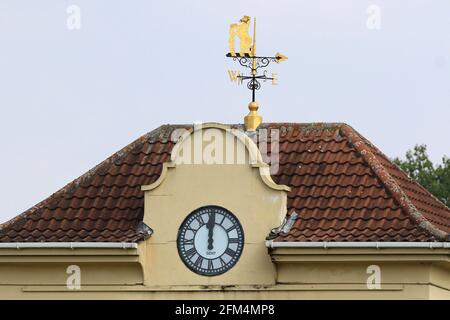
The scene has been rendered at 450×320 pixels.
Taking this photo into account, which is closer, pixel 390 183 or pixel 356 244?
pixel 356 244

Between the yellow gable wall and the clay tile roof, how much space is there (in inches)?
18.1

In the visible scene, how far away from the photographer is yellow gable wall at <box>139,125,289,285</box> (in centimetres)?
4825

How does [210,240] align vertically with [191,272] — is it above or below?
above

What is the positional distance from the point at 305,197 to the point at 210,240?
2148mm

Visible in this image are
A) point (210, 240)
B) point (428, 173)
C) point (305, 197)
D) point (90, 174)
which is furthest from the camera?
point (428, 173)

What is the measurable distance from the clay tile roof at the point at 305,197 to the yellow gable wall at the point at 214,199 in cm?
46

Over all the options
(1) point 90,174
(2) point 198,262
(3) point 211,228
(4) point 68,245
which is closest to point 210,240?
(3) point 211,228

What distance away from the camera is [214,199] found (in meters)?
48.5

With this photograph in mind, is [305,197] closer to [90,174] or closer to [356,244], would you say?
[356,244]

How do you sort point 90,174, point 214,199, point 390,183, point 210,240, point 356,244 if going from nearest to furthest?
point 356,244, point 210,240, point 214,199, point 390,183, point 90,174

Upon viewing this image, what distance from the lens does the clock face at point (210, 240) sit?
48.3 meters

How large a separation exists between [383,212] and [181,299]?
4305mm

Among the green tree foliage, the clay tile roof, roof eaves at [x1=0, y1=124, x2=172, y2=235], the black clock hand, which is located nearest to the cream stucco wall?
the black clock hand
